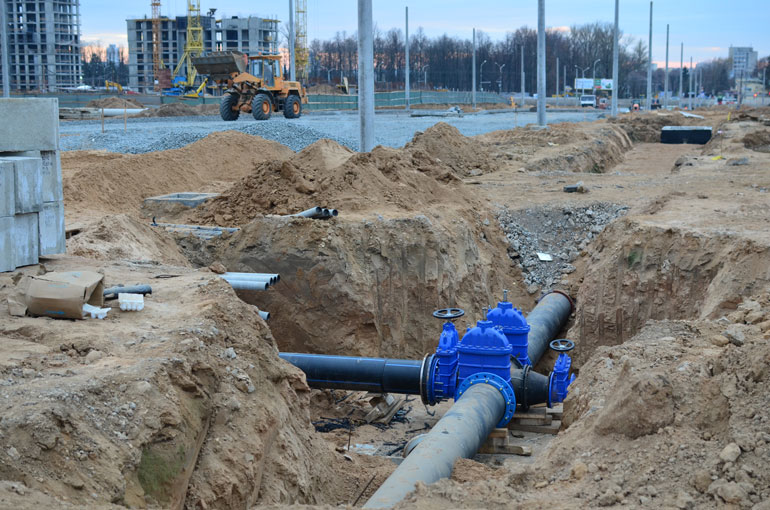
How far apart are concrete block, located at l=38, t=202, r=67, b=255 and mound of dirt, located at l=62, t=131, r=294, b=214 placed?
6.38m

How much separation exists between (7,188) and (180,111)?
3655cm

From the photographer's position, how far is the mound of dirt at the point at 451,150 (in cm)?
2083

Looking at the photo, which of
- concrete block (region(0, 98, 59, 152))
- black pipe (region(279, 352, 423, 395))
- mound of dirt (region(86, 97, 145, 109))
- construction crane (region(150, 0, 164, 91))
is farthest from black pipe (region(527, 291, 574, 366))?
construction crane (region(150, 0, 164, 91))

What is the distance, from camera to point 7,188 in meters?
7.70

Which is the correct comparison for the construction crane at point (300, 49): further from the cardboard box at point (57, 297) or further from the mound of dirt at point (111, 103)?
the cardboard box at point (57, 297)

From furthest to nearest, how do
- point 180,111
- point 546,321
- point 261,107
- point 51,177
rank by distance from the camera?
point 180,111 < point 261,107 < point 546,321 < point 51,177

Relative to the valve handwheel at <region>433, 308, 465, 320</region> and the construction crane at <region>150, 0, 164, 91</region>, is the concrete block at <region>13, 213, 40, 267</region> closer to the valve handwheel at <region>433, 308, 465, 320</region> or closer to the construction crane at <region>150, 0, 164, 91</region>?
the valve handwheel at <region>433, 308, 465, 320</region>

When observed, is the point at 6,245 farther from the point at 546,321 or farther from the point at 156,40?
the point at 156,40

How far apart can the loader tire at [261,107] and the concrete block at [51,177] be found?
2185cm

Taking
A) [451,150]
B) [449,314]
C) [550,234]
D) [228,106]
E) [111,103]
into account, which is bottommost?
[449,314]

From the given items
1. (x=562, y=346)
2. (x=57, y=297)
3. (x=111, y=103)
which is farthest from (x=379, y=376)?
(x=111, y=103)

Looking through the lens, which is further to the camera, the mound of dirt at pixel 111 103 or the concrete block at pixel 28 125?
the mound of dirt at pixel 111 103

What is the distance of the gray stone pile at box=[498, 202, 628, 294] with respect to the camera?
47.5 ft

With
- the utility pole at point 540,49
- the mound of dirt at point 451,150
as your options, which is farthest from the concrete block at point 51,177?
the utility pole at point 540,49
